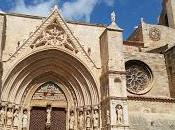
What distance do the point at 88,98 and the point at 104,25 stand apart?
3371mm

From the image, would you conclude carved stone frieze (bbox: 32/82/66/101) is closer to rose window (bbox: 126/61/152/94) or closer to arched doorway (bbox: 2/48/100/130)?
arched doorway (bbox: 2/48/100/130)

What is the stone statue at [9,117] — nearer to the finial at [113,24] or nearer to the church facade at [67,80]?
the church facade at [67,80]

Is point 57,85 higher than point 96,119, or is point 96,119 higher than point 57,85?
point 57,85

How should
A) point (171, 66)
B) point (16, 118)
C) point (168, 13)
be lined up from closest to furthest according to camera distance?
point (16, 118), point (171, 66), point (168, 13)

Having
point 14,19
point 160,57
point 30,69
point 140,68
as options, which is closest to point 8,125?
point 30,69

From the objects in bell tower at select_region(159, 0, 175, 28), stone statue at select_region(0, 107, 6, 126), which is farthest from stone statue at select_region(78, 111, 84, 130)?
bell tower at select_region(159, 0, 175, 28)

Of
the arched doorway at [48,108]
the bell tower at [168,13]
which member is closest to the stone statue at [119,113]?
the arched doorway at [48,108]

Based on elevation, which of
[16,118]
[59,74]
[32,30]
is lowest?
[16,118]

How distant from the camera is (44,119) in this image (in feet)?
41.2

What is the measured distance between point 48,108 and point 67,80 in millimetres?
1320

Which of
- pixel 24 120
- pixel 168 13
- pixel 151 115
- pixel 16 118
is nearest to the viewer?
Answer: pixel 16 118

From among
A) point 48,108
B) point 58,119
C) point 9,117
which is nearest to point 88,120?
point 58,119

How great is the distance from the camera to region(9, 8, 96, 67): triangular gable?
1262 centimetres

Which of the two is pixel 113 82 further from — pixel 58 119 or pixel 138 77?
pixel 138 77
